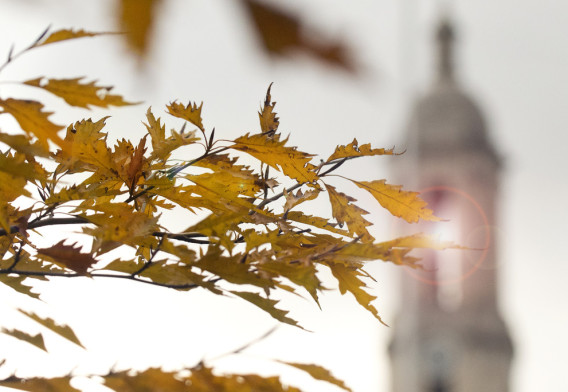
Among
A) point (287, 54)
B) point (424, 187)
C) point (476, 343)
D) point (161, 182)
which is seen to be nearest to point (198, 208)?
point (161, 182)

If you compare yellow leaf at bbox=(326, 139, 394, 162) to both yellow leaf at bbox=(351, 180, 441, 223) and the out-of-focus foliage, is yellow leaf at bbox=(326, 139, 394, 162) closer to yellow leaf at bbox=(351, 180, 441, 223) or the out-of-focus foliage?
yellow leaf at bbox=(351, 180, 441, 223)

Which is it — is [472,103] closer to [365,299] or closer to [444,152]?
[444,152]

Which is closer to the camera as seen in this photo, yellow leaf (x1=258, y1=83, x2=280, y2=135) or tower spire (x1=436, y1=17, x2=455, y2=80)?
yellow leaf (x1=258, y1=83, x2=280, y2=135)

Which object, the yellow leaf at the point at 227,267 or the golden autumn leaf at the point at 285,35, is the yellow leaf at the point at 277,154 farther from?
the golden autumn leaf at the point at 285,35

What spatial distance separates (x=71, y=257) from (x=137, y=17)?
417 mm

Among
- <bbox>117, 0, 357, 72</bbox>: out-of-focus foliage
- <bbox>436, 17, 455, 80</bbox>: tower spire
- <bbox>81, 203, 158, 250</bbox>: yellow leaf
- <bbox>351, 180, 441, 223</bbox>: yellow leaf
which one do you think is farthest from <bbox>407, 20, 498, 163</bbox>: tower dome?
<bbox>117, 0, 357, 72</bbox>: out-of-focus foliage

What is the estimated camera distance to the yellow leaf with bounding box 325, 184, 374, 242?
819mm

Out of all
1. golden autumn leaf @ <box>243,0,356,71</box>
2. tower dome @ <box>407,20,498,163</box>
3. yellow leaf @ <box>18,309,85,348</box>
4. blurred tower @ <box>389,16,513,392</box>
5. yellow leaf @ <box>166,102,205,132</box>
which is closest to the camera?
golden autumn leaf @ <box>243,0,356,71</box>

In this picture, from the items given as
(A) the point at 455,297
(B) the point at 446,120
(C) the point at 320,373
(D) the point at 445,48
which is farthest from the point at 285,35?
(D) the point at 445,48

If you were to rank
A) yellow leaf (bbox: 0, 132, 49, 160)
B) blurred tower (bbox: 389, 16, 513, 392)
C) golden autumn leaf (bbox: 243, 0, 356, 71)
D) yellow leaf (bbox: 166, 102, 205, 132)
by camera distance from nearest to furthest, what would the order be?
golden autumn leaf (bbox: 243, 0, 356, 71), yellow leaf (bbox: 0, 132, 49, 160), yellow leaf (bbox: 166, 102, 205, 132), blurred tower (bbox: 389, 16, 513, 392)

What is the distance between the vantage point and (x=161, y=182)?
0.76 m

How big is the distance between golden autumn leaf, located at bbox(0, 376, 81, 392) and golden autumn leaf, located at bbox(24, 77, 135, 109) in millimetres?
228

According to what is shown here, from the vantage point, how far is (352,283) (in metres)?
0.74

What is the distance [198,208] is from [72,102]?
0.72 ft
